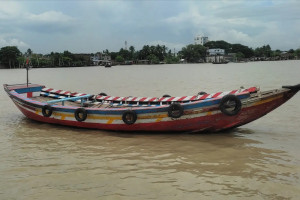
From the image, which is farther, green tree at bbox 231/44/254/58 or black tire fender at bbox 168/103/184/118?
green tree at bbox 231/44/254/58

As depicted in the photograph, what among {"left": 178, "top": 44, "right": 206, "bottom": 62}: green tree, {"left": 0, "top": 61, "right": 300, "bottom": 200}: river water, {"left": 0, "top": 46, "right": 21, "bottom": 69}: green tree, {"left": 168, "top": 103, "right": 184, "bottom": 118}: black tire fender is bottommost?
{"left": 0, "top": 61, "right": 300, "bottom": 200}: river water

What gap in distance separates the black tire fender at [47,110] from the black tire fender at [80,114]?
1021mm

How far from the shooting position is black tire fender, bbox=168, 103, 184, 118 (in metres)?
7.38

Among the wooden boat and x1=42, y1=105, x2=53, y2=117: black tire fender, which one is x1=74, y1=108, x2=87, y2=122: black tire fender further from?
x1=42, y1=105, x2=53, y2=117: black tire fender

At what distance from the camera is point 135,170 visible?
563 cm

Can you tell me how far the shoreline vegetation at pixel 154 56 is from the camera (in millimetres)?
107312

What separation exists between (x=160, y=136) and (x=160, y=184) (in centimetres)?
287

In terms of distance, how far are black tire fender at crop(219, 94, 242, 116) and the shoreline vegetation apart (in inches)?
3878

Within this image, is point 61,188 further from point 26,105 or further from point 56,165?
point 26,105

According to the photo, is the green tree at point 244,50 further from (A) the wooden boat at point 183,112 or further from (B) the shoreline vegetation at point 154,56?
(A) the wooden boat at point 183,112

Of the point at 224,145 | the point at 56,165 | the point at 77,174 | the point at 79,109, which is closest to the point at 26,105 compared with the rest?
the point at 79,109

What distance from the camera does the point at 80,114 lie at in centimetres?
865

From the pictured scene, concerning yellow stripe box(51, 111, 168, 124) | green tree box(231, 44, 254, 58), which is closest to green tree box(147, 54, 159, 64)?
green tree box(231, 44, 254, 58)

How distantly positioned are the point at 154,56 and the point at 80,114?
111924mm
